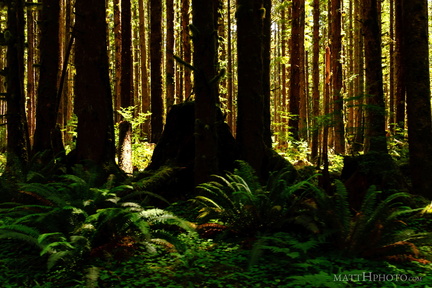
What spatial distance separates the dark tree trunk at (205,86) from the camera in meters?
6.12

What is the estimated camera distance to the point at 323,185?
664 centimetres

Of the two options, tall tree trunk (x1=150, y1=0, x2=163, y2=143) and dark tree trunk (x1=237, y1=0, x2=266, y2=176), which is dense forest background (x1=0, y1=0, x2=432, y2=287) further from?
tall tree trunk (x1=150, y1=0, x2=163, y2=143)

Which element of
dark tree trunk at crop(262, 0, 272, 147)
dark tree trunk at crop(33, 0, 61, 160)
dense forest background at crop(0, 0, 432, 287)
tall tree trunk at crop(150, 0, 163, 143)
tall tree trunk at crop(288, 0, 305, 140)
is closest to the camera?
dense forest background at crop(0, 0, 432, 287)

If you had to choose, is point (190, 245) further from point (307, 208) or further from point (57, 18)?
point (57, 18)

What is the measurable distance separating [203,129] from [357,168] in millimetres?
3223

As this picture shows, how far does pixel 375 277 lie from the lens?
3473 mm

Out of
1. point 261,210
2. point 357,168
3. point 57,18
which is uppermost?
point 57,18

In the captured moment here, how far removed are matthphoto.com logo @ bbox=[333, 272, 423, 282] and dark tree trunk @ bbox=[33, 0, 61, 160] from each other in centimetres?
739

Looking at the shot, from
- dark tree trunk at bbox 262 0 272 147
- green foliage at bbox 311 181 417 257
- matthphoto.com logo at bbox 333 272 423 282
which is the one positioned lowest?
matthphoto.com logo at bbox 333 272 423 282

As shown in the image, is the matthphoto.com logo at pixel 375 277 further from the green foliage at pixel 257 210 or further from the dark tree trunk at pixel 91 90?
the dark tree trunk at pixel 91 90

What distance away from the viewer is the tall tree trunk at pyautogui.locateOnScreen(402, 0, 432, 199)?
20.8 feet

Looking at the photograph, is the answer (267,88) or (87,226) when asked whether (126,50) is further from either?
(87,226)

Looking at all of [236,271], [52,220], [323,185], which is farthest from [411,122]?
[52,220]

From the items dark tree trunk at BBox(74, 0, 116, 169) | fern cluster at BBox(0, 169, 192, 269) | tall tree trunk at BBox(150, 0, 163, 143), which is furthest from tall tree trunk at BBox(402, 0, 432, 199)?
tall tree trunk at BBox(150, 0, 163, 143)
